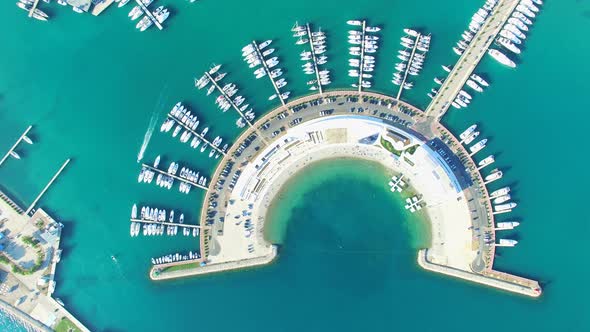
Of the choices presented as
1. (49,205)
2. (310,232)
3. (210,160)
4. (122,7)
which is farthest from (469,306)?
(122,7)

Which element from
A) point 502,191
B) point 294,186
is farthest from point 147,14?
point 502,191

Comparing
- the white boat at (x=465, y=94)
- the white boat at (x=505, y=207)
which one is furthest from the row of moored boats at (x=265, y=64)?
the white boat at (x=505, y=207)

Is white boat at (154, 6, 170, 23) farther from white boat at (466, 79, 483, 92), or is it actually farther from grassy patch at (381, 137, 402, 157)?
white boat at (466, 79, 483, 92)

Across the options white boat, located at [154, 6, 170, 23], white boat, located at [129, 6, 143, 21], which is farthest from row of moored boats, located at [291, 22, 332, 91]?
white boat, located at [129, 6, 143, 21]

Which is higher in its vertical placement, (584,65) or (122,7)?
(584,65)

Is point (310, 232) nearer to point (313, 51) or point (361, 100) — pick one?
point (361, 100)

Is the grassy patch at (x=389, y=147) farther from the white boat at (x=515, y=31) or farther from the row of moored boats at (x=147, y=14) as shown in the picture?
the row of moored boats at (x=147, y=14)
